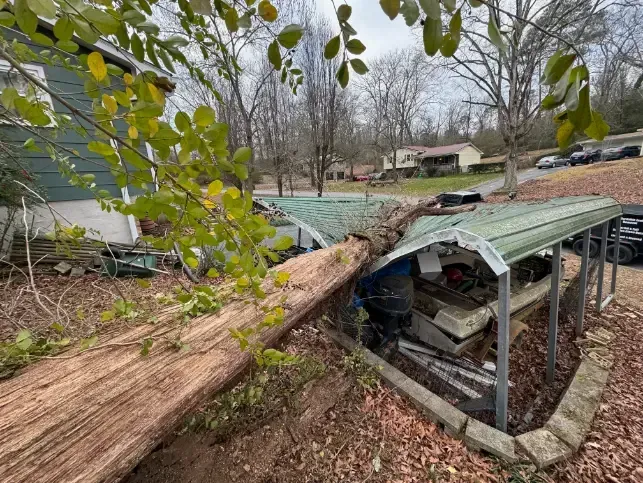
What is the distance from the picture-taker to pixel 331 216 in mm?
4492

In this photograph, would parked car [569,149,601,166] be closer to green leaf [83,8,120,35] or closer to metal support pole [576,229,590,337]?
metal support pole [576,229,590,337]

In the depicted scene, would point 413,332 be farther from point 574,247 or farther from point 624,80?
point 624,80

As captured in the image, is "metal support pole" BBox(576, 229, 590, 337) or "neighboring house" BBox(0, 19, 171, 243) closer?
"metal support pole" BBox(576, 229, 590, 337)

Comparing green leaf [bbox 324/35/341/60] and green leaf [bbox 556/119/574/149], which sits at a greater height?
green leaf [bbox 324/35/341/60]

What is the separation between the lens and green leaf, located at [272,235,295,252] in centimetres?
78

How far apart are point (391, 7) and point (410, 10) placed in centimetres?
4

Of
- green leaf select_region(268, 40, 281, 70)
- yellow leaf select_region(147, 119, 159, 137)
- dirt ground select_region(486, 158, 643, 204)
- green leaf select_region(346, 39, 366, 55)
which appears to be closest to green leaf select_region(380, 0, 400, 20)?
green leaf select_region(346, 39, 366, 55)

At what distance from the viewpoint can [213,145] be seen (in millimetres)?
727

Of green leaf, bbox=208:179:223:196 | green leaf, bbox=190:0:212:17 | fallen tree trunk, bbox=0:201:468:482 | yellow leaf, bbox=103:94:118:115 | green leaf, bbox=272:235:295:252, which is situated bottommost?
fallen tree trunk, bbox=0:201:468:482

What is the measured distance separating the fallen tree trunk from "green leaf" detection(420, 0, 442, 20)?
1.89 metres

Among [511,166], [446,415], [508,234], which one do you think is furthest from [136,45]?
[511,166]

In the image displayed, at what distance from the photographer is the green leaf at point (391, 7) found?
545 mm

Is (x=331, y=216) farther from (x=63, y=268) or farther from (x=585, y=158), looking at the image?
(x=585, y=158)

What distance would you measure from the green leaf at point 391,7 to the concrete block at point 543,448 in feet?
10.6
